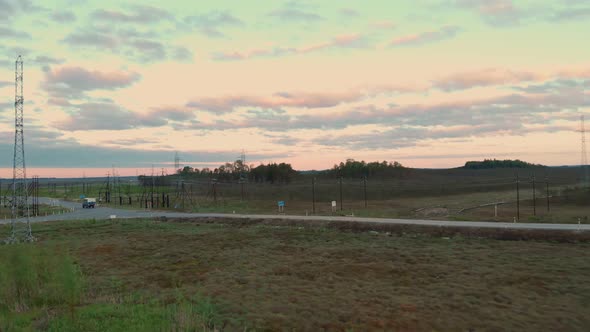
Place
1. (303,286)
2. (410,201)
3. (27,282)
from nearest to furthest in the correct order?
(27,282) → (303,286) → (410,201)

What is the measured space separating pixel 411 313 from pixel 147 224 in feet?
118

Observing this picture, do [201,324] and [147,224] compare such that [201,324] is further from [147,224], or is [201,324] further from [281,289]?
[147,224]

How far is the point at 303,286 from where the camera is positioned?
19219 mm

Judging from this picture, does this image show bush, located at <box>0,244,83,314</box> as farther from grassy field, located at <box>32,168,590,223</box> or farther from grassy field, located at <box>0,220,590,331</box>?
grassy field, located at <box>32,168,590,223</box>

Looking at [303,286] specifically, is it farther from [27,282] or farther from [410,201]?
[410,201]

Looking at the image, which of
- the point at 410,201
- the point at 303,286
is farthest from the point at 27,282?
the point at 410,201

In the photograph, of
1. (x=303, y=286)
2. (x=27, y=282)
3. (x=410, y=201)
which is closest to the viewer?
(x=27, y=282)

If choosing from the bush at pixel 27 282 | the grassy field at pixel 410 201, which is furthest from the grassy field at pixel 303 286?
the grassy field at pixel 410 201

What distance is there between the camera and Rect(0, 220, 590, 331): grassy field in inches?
560

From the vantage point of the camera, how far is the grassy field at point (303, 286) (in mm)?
14219

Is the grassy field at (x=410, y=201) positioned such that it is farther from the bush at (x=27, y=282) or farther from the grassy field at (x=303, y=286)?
the bush at (x=27, y=282)

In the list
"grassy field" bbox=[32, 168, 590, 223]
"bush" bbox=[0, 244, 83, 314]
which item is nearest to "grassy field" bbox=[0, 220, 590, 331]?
"bush" bbox=[0, 244, 83, 314]

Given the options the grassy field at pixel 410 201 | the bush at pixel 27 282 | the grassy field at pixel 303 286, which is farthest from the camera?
the grassy field at pixel 410 201

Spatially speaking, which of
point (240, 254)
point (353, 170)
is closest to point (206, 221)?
point (240, 254)
